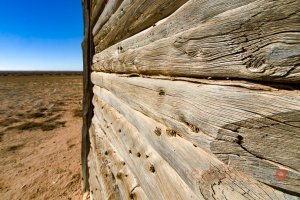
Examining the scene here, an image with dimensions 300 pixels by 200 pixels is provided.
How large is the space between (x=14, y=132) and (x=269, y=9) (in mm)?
8714

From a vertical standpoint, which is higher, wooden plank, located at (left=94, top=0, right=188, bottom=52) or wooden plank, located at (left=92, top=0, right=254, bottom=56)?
wooden plank, located at (left=94, top=0, right=188, bottom=52)

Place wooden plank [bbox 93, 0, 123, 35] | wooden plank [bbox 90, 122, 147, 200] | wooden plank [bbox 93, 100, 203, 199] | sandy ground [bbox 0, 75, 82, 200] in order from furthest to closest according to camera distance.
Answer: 1. sandy ground [bbox 0, 75, 82, 200]
2. wooden plank [bbox 93, 0, 123, 35]
3. wooden plank [bbox 90, 122, 147, 200]
4. wooden plank [bbox 93, 100, 203, 199]

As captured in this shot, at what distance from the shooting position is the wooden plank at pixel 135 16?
1131 mm

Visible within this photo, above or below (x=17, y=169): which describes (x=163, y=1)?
above

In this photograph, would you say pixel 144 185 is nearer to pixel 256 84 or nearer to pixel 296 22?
pixel 256 84

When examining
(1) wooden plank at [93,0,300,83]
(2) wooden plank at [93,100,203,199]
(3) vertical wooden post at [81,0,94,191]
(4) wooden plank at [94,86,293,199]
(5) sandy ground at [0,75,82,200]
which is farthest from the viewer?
(5) sandy ground at [0,75,82,200]

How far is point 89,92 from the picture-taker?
3.48 m

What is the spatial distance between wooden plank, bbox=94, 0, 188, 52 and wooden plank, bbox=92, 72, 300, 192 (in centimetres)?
35

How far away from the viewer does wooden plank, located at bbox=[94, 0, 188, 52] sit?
1.13 meters

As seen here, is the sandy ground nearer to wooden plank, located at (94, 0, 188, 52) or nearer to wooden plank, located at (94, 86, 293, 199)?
wooden plank, located at (94, 0, 188, 52)

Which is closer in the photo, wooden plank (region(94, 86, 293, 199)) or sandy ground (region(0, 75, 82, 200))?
wooden plank (region(94, 86, 293, 199))

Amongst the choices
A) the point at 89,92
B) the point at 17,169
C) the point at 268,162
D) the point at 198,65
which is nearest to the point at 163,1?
the point at 198,65

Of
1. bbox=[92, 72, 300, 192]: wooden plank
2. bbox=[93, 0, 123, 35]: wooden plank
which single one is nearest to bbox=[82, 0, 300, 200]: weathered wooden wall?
bbox=[92, 72, 300, 192]: wooden plank

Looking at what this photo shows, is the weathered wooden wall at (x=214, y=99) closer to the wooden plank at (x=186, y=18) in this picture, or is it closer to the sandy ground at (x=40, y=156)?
the wooden plank at (x=186, y=18)
